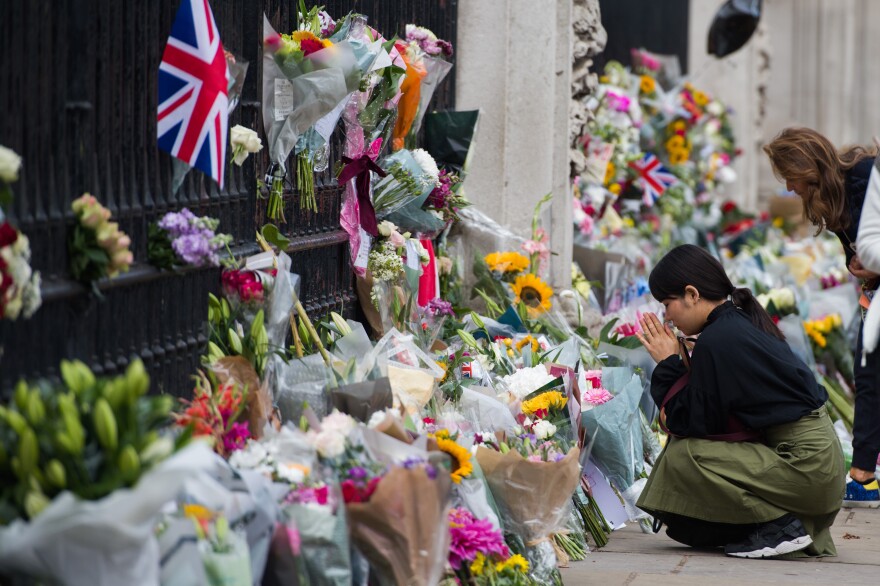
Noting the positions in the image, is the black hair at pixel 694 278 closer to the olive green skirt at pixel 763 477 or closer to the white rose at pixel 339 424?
the olive green skirt at pixel 763 477

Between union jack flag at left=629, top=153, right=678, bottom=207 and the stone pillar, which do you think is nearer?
the stone pillar

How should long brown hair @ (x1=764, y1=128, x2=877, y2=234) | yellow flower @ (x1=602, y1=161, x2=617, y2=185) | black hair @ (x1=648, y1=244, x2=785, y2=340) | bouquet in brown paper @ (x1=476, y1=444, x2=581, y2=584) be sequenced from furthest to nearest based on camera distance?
yellow flower @ (x1=602, y1=161, x2=617, y2=185)
long brown hair @ (x1=764, y1=128, x2=877, y2=234)
black hair @ (x1=648, y1=244, x2=785, y2=340)
bouquet in brown paper @ (x1=476, y1=444, x2=581, y2=584)

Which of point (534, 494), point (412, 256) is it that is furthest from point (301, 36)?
point (534, 494)

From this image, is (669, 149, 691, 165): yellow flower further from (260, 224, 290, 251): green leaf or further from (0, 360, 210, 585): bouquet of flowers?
(0, 360, 210, 585): bouquet of flowers

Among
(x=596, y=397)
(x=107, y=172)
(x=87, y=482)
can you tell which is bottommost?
(x=596, y=397)

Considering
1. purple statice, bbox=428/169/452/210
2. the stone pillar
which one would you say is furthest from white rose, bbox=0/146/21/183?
the stone pillar

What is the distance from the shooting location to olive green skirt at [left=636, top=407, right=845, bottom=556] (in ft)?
15.8

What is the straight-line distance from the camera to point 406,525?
350 cm

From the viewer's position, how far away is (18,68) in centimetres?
323

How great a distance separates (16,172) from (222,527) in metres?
0.96

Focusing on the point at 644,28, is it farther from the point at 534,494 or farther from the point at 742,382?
the point at 534,494

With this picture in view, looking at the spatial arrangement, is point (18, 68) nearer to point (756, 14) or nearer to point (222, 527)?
point (222, 527)

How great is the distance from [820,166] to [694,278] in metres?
0.79

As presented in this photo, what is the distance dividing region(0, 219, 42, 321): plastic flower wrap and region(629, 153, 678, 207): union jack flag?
22.2ft
